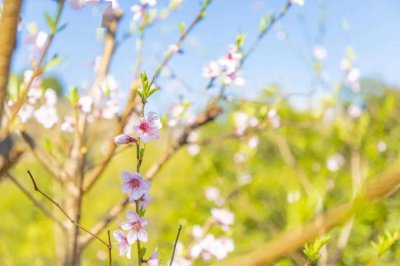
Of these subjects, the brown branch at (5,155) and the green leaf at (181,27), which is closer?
the brown branch at (5,155)

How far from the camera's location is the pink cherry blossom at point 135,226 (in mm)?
1227

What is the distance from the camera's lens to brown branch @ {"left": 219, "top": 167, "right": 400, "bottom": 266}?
42 centimetres

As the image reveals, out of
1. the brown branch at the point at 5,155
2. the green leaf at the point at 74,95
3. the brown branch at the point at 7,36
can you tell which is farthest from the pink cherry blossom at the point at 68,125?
the brown branch at the point at 7,36

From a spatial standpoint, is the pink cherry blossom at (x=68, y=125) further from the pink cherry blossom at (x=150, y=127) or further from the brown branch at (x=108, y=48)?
the pink cherry blossom at (x=150, y=127)

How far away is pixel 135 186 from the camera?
1.22 metres

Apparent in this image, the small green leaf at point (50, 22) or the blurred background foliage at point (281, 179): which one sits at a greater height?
the blurred background foliage at point (281, 179)

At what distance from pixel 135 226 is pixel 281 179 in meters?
6.70

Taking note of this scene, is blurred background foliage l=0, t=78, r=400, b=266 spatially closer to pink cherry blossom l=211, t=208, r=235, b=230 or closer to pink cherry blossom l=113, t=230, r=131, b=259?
pink cherry blossom l=211, t=208, r=235, b=230

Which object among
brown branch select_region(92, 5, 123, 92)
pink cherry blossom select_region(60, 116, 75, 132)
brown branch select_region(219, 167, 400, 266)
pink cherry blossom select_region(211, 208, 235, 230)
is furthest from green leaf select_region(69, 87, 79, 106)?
brown branch select_region(219, 167, 400, 266)

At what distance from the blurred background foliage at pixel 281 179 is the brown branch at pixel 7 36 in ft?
1.74

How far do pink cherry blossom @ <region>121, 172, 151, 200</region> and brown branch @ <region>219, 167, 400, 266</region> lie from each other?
769 millimetres

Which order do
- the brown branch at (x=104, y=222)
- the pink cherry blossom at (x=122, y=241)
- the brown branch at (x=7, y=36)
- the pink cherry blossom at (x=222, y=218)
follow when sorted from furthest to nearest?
the pink cherry blossom at (x=222, y=218) < the brown branch at (x=104, y=222) < the pink cherry blossom at (x=122, y=241) < the brown branch at (x=7, y=36)

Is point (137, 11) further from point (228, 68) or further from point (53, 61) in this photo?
point (53, 61)

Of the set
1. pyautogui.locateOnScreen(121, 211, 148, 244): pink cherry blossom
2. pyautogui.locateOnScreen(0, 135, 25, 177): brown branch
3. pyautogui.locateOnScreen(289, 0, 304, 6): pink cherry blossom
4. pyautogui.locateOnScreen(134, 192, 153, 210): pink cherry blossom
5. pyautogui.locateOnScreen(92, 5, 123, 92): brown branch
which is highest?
pyautogui.locateOnScreen(92, 5, 123, 92): brown branch
